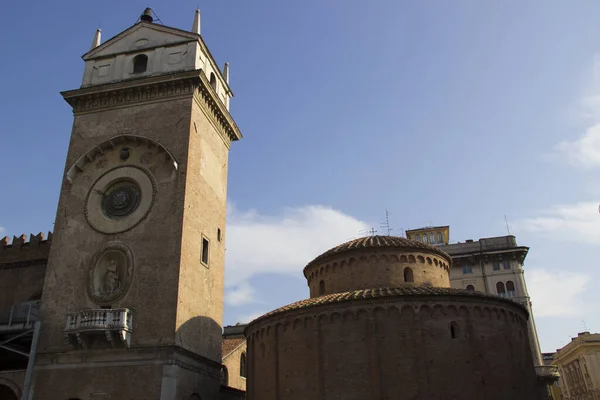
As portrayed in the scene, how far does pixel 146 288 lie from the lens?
84.1 feet

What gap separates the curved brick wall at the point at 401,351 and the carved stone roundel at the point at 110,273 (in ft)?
27.1

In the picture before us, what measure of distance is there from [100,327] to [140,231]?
5.31 meters

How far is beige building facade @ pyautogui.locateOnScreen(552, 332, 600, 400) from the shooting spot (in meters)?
63.1

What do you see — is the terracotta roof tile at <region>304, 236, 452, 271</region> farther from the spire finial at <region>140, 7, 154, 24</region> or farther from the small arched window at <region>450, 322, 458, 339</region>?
the spire finial at <region>140, 7, 154, 24</region>

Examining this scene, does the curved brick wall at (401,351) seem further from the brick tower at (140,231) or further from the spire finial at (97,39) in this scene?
the spire finial at (97,39)

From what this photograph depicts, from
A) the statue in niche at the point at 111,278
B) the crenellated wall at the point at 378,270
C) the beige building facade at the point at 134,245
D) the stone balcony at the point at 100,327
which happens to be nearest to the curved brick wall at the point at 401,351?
the crenellated wall at the point at 378,270

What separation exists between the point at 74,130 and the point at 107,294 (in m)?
10.5

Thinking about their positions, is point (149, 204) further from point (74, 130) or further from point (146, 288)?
point (74, 130)

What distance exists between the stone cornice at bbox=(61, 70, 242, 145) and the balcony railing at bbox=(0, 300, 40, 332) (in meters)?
11.4

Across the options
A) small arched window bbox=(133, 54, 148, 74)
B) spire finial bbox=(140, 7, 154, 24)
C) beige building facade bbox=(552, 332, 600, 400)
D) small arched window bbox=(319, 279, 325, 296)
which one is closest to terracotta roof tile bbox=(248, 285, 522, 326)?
small arched window bbox=(319, 279, 325, 296)

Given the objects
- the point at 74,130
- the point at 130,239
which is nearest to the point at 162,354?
the point at 130,239

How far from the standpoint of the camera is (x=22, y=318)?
2688 cm

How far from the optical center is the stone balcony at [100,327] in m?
24.1

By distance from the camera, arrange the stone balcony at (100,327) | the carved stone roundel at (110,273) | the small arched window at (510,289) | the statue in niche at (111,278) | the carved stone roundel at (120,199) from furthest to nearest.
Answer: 1. the small arched window at (510,289)
2. the carved stone roundel at (120,199)
3. the statue in niche at (111,278)
4. the carved stone roundel at (110,273)
5. the stone balcony at (100,327)
